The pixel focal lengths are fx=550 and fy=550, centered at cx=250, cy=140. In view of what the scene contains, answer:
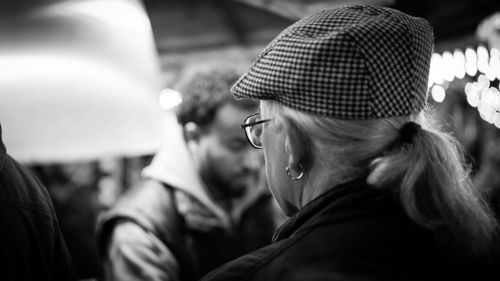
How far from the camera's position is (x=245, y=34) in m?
2.92

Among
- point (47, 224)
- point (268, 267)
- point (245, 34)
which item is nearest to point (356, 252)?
point (268, 267)

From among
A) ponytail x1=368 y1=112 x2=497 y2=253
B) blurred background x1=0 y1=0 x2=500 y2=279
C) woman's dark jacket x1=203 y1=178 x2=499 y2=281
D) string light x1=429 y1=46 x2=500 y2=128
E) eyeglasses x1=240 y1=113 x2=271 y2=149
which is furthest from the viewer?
string light x1=429 y1=46 x2=500 y2=128

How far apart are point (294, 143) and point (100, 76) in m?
1.01

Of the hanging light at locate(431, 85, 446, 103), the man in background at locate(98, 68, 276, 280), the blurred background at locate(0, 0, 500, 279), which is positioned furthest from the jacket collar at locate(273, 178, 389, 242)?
the hanging light at locate(431, 85, 446, 103)

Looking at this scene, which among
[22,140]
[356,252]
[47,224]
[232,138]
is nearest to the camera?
[356,252]

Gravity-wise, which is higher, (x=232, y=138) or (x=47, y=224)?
(x=47, y=224)

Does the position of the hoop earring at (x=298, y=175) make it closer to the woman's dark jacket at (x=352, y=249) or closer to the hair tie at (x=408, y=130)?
the woman's dark jacket at (x=352, y=249)

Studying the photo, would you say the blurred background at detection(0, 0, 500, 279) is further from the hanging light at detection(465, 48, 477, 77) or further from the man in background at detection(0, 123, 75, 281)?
the hanging light at detection(465, 48, 477, 77)

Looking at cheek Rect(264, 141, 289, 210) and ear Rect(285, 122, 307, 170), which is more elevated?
ear Rect(285, 122, 307, 170)

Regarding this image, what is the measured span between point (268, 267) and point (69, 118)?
122 centimetres

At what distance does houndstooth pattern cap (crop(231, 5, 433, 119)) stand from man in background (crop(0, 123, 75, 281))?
0.62 metres

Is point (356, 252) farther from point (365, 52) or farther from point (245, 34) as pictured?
point (245, 34)

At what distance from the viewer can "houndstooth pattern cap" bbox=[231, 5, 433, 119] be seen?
46.3 inches

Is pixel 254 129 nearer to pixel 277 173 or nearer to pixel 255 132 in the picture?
pixel 255 132
